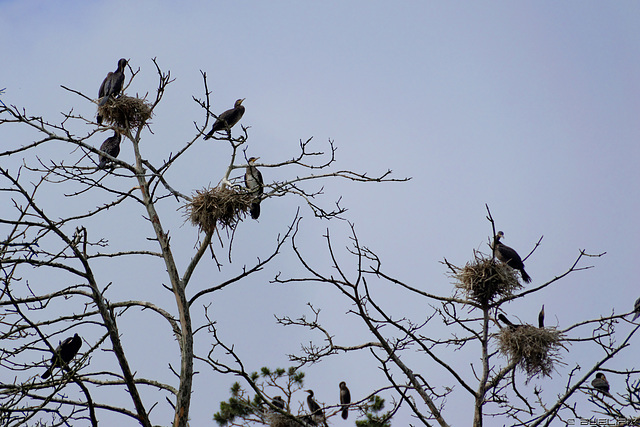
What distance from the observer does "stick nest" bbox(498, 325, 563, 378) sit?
765 centimetres

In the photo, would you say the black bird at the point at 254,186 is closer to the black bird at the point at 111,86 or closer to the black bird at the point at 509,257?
the black bird at the point at 111,86

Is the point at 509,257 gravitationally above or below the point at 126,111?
below

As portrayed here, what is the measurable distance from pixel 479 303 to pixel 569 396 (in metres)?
1.27

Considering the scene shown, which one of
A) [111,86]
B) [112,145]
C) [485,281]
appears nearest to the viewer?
[485,281]

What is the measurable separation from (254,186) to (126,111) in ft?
6.21

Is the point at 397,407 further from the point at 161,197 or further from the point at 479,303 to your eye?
the point at 161,197

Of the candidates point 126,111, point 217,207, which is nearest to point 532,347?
point 217,207

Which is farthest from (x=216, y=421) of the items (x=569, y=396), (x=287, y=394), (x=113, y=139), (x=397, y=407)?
(x=569, y=396)

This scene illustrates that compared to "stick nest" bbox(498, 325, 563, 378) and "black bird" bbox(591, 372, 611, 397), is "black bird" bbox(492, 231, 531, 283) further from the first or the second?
"black bird" bbox(591, 372, 611, 397)

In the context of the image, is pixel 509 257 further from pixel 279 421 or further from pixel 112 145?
pixel 112 145

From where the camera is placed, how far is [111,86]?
922 cm

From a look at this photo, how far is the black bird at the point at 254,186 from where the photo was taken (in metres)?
7.56

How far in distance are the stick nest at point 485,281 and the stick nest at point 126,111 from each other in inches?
171

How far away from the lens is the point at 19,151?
6.64 meters
